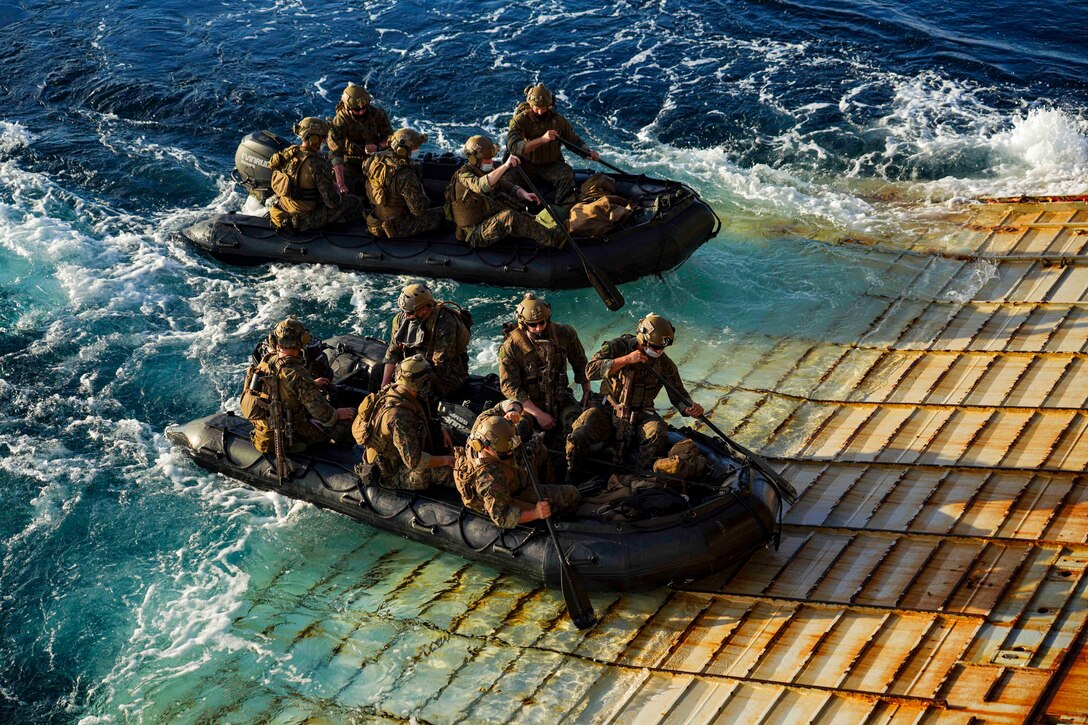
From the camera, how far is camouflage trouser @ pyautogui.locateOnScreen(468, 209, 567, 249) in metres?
13.6

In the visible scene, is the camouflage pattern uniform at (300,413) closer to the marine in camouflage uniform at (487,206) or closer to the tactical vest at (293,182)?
the marine in camouflage uniform at (487,206)

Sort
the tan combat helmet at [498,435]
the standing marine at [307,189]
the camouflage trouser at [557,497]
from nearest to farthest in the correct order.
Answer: the tan combat helmet at [498,435]
the camouflage trouser at [557,497]
the standing marine at [307,189]

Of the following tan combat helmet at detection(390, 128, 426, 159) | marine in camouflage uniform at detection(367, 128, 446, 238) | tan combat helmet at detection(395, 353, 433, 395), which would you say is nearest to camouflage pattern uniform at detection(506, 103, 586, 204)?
marine in camouflage uniform at detection(367, 128, 446, 238)

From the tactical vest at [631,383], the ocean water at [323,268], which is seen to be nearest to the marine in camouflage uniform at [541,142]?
the ocean water at [323,268]

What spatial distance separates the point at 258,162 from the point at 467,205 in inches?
136

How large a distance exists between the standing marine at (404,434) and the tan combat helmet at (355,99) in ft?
18.8

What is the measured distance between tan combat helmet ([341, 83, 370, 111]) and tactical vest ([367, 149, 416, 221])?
3.56 ft

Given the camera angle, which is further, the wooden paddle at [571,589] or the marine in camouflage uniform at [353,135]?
the marine in camouflage uniform at [353,135]

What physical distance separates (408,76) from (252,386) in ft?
39.1

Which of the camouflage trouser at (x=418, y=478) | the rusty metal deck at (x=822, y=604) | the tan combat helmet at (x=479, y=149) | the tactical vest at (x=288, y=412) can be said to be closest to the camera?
the rusty metal deck at (x=822, y=604)

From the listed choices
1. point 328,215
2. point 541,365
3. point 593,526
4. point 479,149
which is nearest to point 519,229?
point 479,149

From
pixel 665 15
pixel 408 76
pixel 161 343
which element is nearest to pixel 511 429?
pixel 161 343

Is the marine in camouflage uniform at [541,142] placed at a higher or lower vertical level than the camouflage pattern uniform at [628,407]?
higher

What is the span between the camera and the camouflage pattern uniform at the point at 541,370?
1023cm
